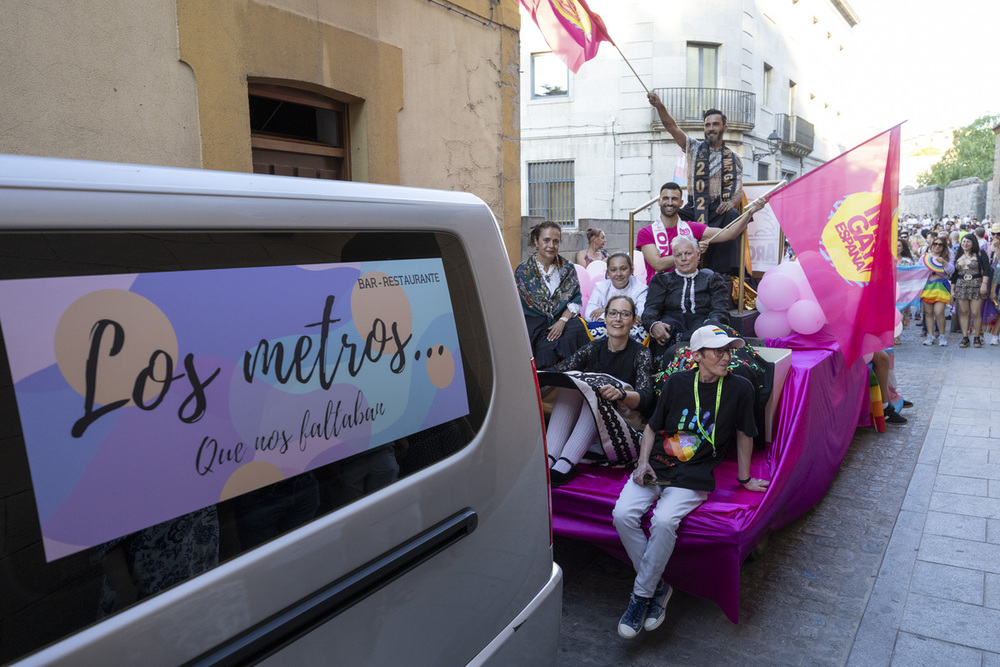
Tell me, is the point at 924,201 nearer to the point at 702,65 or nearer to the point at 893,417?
the point at 702,65

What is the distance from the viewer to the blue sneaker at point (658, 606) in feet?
11.7

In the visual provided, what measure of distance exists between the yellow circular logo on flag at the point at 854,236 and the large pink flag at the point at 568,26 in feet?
8.98

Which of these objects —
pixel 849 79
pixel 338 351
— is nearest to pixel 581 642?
pixel 338 351

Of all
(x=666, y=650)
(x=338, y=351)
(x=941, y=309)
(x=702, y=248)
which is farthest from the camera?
Result: (x=941, y=309)

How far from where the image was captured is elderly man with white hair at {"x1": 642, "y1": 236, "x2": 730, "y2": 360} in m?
5.27

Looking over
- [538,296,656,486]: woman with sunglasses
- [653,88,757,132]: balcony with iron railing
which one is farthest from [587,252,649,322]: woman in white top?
[653,88,757,132]: balcony with iron railing

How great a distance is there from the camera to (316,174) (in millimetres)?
5898

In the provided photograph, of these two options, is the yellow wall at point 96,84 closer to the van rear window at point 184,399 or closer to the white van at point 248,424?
the white van at point 248,424

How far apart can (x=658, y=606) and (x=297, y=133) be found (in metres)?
4.52

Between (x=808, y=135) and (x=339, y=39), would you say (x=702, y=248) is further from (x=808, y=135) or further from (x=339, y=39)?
(x=808, y=135)

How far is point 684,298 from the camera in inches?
210

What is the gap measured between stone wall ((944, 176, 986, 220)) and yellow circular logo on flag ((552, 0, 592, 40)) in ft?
131

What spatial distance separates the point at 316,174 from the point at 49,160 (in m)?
4.89

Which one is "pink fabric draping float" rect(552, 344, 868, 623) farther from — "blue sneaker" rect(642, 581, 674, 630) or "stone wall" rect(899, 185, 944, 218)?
"stone wall" rect(899, 185, 944, 218)
